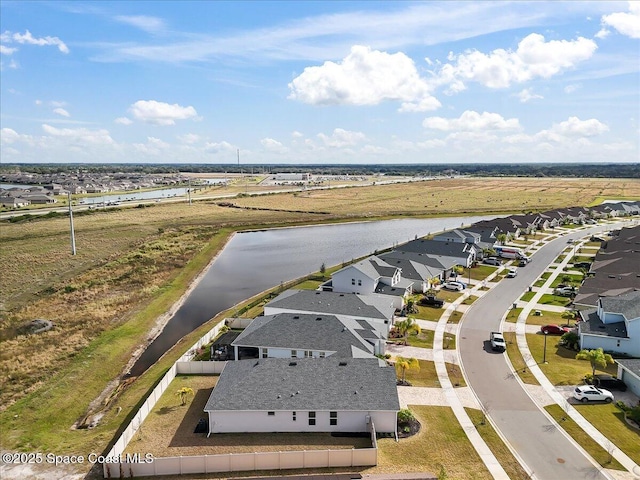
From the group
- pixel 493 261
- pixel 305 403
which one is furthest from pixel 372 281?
pixel 493 261

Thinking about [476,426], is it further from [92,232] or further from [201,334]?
[92,232]

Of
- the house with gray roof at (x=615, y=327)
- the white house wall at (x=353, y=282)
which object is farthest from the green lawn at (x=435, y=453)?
the white house wall at (x=353, y=282)

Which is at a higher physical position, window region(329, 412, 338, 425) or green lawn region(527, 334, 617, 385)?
window region(329, 412, 338, 425)

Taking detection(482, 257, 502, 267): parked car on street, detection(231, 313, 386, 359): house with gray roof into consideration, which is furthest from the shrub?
detection(482, 257, 502, 267): parked car on street

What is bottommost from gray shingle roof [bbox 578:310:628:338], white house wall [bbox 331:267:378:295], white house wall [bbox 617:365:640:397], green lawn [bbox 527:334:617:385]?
green lawn [bbox 527:334:617:385]

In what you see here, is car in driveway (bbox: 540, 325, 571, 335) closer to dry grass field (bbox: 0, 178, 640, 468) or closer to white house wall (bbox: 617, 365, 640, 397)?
white house wall (bbox: 617, 365, 640, 397)

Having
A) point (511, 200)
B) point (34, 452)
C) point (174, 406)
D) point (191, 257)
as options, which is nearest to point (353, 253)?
point (191, 257)
